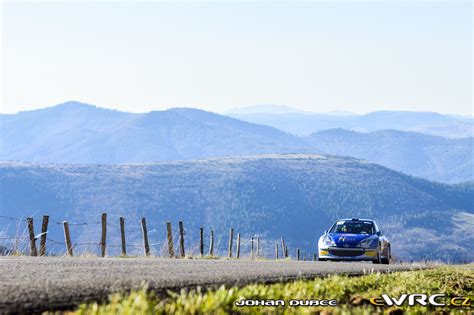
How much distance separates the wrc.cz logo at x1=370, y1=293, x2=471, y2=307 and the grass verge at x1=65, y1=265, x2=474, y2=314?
0.13 m

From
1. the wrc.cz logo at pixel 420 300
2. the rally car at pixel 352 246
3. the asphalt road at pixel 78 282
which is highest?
→ the asphalt road at pixel 78 282

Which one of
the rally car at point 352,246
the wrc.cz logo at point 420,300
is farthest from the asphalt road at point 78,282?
the rally car at point 352,246

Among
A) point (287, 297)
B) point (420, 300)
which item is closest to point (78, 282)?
point (287, 297)

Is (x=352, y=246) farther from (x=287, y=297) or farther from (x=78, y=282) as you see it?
(x=78, y=282)

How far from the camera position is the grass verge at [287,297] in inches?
249

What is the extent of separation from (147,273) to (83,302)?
355 centimetres

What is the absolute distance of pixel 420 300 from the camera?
29.8 ft

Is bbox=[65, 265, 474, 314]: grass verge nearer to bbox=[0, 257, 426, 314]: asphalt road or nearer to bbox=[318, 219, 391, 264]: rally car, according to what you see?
bbox=[0, 257, 426, 314]: asphalt road

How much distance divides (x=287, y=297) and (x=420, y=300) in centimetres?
180

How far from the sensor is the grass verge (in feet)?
20.8

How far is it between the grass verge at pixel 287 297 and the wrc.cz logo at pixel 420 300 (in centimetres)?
13

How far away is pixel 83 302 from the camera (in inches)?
267

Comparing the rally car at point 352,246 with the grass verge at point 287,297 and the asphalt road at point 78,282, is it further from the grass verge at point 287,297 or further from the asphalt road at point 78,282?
the asphalt road at point 78,282

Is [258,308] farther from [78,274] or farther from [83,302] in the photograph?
[78,274]
